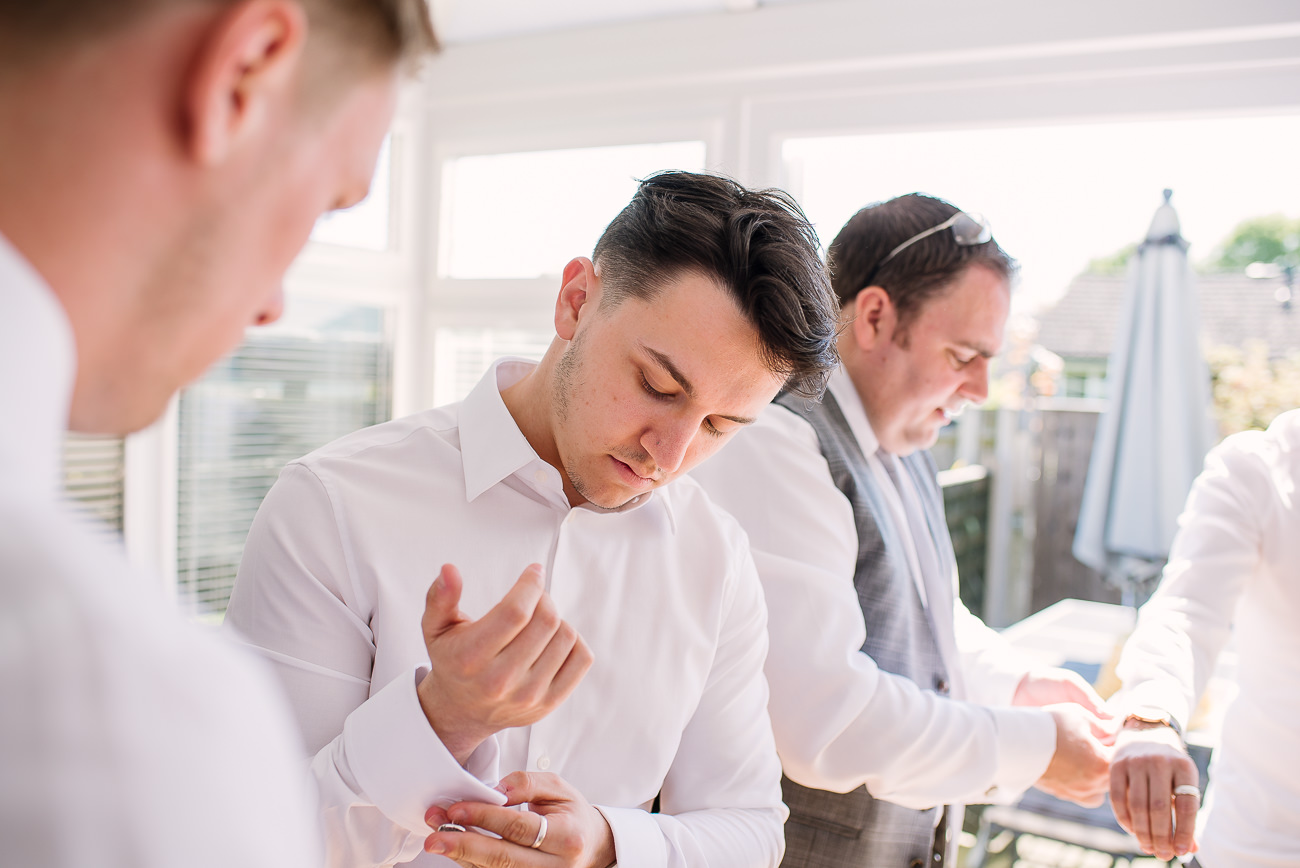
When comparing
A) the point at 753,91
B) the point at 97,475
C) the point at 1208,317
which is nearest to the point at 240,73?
the point at 97,475

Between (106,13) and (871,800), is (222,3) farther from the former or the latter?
(871,800)

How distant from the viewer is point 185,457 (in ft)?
10.9

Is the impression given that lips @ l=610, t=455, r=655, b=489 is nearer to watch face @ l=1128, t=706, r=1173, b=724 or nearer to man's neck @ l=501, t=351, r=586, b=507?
man's neck @ l=501, t=351, r=586, b=507

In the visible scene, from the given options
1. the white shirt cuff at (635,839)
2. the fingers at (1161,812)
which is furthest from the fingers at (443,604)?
the fingers at (1161,812)

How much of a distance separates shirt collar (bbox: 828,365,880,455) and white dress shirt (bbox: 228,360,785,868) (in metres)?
0.52

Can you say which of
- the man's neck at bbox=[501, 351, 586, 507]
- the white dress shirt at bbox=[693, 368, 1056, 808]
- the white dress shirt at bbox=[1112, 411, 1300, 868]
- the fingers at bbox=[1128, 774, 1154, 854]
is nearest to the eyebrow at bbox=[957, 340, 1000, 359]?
the white dress shirt at bbox=[693, 368, 1056, 808]

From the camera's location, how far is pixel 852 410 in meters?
1.89

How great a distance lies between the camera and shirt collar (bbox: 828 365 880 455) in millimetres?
1876

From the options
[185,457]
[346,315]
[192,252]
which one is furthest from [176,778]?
[346,315]

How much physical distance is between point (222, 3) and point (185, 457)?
10.8ft

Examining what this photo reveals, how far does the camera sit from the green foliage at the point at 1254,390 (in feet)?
13.7

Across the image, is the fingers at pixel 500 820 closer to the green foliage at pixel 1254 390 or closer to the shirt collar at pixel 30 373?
the shirt collar at pixel 30 373

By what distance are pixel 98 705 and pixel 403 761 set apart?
633 mm

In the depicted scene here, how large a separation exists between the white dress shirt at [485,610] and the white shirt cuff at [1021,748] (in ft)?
1.72
